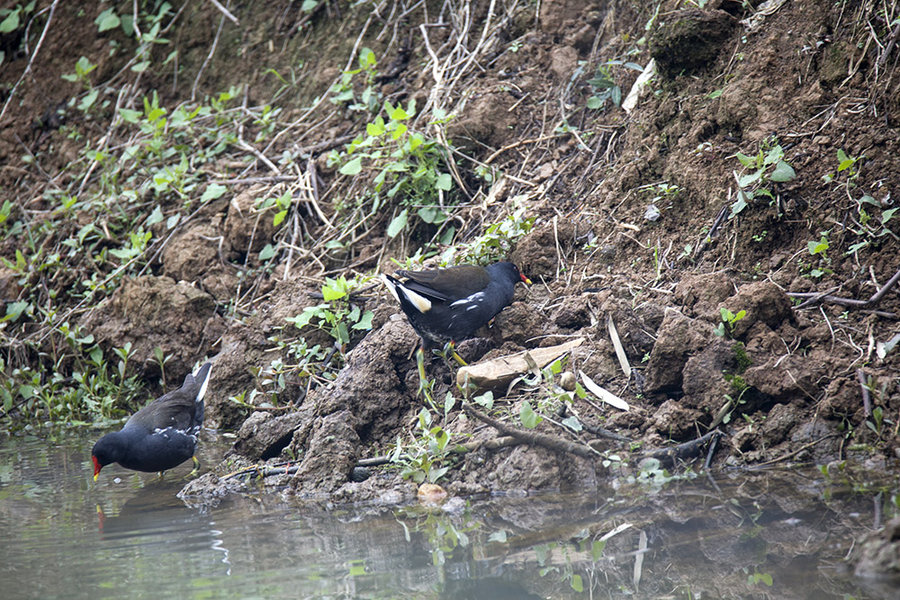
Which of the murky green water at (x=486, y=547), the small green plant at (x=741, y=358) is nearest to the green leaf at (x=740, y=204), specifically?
the small green plant at (x=741, y=358)

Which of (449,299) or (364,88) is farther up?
(364,88)

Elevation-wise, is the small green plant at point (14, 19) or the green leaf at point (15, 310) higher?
the small green plant at point (14, 19)

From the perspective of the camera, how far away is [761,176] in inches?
197

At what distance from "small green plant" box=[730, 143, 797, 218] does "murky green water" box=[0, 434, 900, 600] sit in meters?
1.87

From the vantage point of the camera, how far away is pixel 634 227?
Answer: 564cm

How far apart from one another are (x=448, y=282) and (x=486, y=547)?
233cm

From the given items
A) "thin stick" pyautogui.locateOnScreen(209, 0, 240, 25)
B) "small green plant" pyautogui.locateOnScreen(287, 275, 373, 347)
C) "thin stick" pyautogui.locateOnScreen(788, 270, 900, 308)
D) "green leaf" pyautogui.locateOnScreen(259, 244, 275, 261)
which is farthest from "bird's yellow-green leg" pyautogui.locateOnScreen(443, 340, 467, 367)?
"thin stick" pyautogui.locateOnScreen(209, 0, 240, 25)

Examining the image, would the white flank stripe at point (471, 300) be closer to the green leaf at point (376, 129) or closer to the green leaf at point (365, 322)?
the green leaf at point (365, 322)

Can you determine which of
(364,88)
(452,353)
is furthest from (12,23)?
(452,353)

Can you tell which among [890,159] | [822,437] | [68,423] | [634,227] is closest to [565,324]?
[634,227]

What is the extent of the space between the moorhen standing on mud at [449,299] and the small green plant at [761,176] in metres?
1.63

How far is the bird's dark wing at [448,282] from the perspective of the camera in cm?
525

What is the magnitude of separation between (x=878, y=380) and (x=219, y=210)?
596cm

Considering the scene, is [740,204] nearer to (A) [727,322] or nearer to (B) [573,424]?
(A) [727,322]
